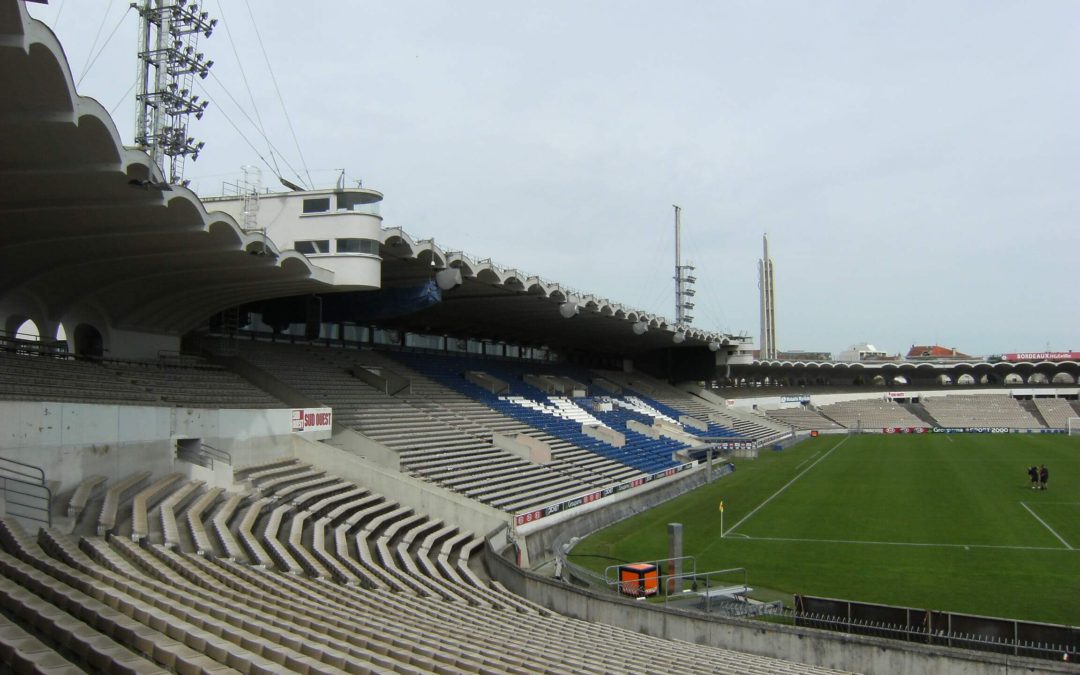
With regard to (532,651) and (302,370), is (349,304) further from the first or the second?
(532,651)

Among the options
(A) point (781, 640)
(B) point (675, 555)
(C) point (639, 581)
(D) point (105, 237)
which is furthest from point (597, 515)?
(D) point (105, 237)

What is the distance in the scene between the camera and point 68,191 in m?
14.3

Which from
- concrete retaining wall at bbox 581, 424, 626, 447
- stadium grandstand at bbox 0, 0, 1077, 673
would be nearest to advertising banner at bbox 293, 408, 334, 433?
stadium grandstand at bbox 0, 0, 1077, 673

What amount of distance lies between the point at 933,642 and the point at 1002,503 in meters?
18.9

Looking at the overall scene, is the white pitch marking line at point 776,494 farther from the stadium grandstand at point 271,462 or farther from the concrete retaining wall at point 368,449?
the concrete retaining wall at point 368,449

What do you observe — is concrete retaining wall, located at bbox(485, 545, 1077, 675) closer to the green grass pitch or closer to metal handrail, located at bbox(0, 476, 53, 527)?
the green grass pitch

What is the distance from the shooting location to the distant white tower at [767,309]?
10988 centimetres

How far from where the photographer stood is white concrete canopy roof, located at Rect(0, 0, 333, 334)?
35.6 feet

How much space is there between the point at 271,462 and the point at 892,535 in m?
16.9

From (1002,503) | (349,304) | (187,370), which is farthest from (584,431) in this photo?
(187,370)

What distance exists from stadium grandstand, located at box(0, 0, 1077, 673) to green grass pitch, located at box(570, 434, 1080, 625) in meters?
2.83

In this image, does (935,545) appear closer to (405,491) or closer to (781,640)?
(781,640)

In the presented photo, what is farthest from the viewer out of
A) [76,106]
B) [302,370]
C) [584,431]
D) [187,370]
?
[584,431]

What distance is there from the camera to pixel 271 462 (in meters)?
20.3
